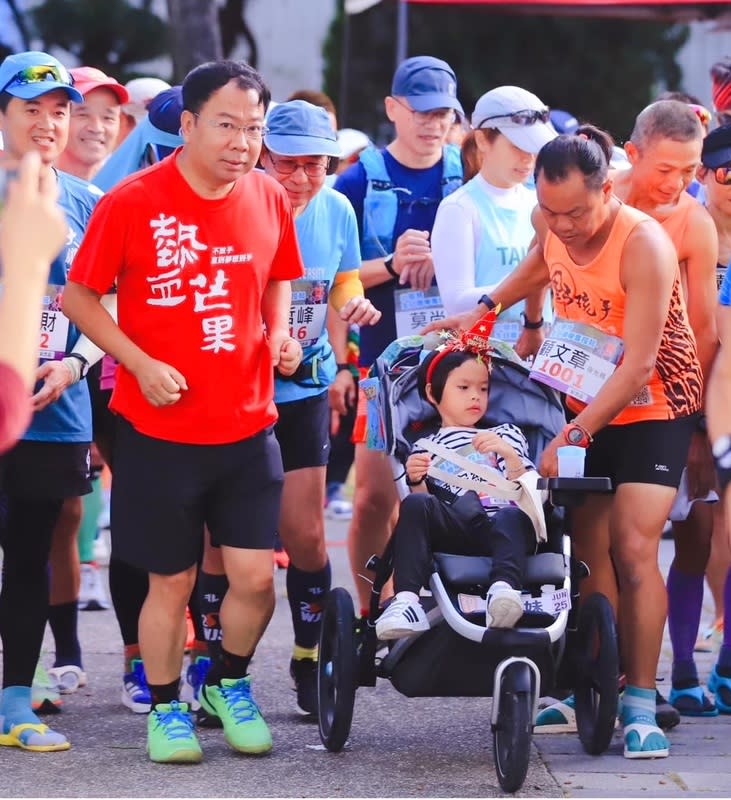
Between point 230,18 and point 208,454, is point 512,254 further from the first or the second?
point 230,18

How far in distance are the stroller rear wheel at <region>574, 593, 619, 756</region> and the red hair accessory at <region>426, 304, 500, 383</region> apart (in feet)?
2.64

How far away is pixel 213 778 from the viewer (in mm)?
4512

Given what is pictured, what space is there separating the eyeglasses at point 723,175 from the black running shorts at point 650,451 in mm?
878

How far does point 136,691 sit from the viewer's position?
533 centimetres

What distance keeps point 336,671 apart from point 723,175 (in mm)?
2027

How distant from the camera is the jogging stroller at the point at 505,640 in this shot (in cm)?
440

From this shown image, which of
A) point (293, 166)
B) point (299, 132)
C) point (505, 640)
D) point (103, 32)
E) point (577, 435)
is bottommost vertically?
point (505, 640)

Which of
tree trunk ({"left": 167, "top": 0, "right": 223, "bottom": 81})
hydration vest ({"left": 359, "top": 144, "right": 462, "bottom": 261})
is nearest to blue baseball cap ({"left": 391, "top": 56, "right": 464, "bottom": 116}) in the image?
hydration vest ({"left": 359, "top": 144, "right": 462, "bottom": 261})

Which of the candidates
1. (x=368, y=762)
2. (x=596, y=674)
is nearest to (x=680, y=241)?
(x=596, y=674)

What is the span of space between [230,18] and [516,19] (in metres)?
3.57

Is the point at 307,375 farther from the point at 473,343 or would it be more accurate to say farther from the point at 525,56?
the point at 525,56

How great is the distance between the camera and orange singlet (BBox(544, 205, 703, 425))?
4.78 metres

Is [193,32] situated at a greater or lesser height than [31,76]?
greater

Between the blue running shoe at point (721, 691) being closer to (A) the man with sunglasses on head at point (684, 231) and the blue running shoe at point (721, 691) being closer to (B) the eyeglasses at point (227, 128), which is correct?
(A) the man with sunglasses on head at point (684, 231)
